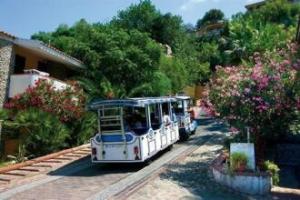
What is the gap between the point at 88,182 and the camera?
1327 centimetres

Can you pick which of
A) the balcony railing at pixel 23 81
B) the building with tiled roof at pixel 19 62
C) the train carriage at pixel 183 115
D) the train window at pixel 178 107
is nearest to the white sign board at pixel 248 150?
the train carriage at pixel 183 115

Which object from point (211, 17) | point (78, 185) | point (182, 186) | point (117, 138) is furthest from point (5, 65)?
point (211, 17)

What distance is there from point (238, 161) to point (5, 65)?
13.7m

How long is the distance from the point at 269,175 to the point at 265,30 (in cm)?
2202

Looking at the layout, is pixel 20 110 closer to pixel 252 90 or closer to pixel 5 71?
pixel 5 71

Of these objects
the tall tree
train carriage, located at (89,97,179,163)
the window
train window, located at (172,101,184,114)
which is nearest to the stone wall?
the window

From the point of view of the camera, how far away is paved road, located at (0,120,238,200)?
459 inches

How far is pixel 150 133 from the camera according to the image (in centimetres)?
1616

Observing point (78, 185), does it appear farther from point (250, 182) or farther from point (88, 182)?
point (250, 182)

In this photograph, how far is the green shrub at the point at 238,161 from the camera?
488 inches

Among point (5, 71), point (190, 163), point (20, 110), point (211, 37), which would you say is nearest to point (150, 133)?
point (190, 163)

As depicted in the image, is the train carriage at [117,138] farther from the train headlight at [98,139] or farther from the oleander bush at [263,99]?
the oleander bush at [263,99]

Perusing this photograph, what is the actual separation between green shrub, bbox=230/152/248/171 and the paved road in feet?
9.13

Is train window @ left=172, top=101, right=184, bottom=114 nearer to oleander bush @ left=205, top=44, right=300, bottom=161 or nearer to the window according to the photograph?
oleander bush @ left=205, top=44, right=300, bottom=161
